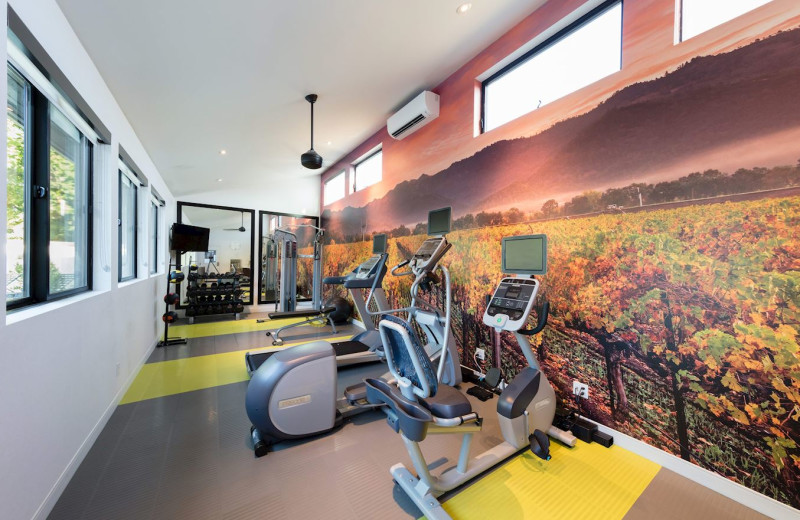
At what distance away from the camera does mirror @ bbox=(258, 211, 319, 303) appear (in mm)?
7508

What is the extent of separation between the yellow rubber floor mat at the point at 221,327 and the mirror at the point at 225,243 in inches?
35.5

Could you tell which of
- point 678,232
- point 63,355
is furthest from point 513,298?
point 63,355

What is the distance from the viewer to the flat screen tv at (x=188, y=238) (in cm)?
522

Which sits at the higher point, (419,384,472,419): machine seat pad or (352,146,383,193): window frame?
(352,146,383,193): window frame

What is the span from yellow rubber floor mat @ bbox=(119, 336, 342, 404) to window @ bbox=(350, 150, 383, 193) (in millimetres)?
3824

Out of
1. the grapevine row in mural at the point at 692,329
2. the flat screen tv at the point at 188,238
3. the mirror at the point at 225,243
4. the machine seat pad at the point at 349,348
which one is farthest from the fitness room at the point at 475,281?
the mirror at the point at 225,243

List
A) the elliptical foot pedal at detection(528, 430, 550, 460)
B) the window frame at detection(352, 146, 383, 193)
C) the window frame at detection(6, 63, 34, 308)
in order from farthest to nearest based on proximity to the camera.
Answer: the window frame at detection(352, 146, 383, 193) → the elliptical foot pedal at detection(528, 430, 550, 460) → the window frame at detection(6, 63, 34, 308)

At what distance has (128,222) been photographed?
13.9 feet

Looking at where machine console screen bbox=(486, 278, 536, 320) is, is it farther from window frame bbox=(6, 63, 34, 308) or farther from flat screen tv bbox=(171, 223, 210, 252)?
flat screen tv bbox=(171, 223, 210, 252)

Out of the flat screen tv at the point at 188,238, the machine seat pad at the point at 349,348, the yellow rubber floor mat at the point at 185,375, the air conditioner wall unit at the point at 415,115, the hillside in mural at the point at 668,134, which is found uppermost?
the air conditioner wall unit at the point at 415,115

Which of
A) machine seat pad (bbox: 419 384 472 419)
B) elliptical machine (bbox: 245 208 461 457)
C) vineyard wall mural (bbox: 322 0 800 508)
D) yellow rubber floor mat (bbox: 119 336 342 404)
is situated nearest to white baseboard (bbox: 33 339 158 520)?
yellow rubber floor mat (bbox: 119 336 342 404)

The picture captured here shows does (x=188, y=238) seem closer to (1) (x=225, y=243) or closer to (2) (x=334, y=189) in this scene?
(1) (x=225, y=243)

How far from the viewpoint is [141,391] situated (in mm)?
3104

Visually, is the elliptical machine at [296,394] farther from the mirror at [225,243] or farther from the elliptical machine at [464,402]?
the mirror at [225,243]
